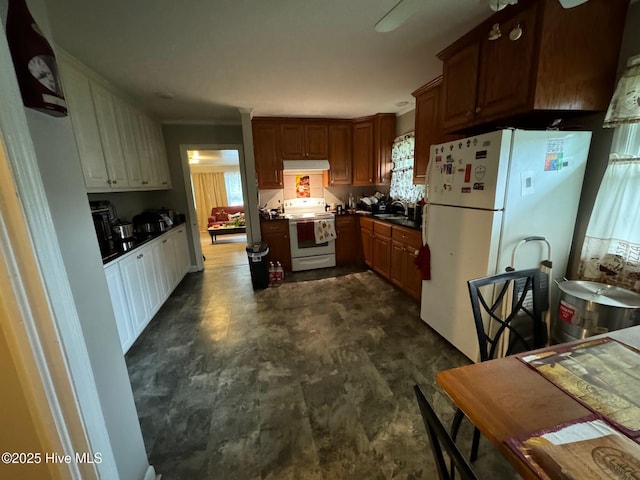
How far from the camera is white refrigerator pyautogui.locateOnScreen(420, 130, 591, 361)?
1658 mm

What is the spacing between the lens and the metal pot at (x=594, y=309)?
1.37 metres

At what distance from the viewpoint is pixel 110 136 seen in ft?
8.23

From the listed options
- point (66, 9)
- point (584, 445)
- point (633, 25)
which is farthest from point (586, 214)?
point (66, 9)

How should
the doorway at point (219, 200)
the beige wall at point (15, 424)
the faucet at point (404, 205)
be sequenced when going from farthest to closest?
the doorway at point (219, 200), the faucet at point (404, 205), the beige wall at point (15, 424)

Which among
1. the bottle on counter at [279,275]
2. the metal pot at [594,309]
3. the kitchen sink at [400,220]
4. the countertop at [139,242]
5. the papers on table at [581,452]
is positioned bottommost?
the bottle on counter at [279,275]

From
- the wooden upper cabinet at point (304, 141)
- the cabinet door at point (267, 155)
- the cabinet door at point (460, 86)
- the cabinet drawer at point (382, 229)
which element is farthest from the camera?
the wooden upper cabinet at point (304, 141)

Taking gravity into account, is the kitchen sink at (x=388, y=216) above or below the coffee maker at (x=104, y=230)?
below

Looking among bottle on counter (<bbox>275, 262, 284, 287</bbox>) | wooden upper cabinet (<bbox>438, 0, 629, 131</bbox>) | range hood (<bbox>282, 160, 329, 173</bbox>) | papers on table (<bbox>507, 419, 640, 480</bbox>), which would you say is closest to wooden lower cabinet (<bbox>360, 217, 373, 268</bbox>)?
range hood (<bbox>282, 160, 329, 173</bbox>)

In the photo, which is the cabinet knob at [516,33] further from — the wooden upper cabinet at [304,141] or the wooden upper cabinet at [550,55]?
the wooden upper cabinet at [304,141]

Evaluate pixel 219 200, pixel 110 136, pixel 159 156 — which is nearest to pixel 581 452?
pixel 110 136

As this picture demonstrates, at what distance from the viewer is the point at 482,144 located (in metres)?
1.73

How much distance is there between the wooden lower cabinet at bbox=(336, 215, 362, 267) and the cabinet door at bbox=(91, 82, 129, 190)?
2.80 metres

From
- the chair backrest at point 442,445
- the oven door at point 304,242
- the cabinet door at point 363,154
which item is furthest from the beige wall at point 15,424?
the cabinet door at point 363,154

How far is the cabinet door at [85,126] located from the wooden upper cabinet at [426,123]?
3075 mm
